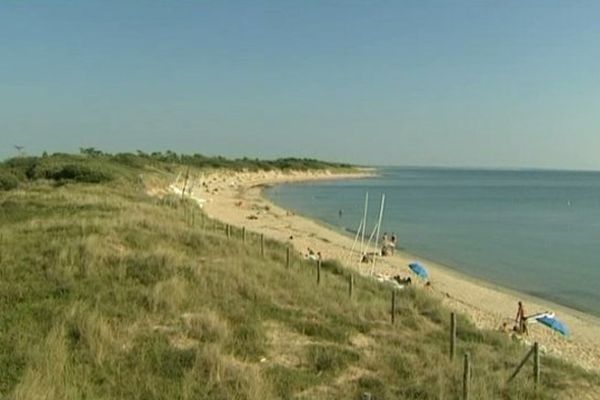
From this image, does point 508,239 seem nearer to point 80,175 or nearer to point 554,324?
point 554,324

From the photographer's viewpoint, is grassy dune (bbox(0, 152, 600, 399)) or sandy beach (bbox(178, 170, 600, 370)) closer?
grassy dune (bbox(0, 152, 600, 399))

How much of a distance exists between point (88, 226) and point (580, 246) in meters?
35.2

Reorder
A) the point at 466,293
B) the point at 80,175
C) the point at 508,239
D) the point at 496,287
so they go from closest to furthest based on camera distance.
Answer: the point at 466,293
the point at 496,287
the point at 80,175
the point at 508,239

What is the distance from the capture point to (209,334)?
1023 cm

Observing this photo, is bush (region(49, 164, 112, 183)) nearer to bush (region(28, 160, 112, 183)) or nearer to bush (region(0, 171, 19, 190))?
bush (region(28, 160, 112, 183))

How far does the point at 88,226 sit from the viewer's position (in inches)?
680

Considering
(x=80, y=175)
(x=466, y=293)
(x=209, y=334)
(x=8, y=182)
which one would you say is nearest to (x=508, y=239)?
(x=466, y=293)

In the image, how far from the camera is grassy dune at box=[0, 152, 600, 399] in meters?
8.48

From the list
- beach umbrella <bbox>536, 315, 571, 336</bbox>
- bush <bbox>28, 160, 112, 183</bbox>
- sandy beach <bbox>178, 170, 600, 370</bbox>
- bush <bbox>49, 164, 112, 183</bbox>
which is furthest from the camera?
bush <bbox>28, 160, 112, 183</bbox>

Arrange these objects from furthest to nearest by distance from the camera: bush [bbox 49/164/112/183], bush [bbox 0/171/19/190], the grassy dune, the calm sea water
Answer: bush [bbox 49/164/112/183]
bush [bbox 0/171/19/190]
the calm sea water
the grassy dune

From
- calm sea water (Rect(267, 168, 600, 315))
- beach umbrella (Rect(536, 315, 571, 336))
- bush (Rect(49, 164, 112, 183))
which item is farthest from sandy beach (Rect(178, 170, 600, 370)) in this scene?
bush (Rect(49, 164, 112, 183))

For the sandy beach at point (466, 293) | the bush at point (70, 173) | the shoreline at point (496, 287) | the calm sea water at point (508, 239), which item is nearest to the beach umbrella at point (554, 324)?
the sandy beach at point (466, 293)

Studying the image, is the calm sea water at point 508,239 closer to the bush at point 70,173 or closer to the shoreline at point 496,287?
the shoreline at point 496,287

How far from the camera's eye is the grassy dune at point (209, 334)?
8477mm
